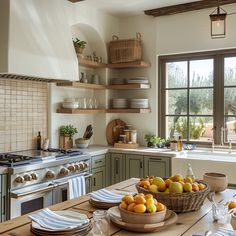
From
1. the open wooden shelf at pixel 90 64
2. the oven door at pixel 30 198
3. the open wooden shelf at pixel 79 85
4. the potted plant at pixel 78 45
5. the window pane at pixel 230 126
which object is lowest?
the oven door at pixel 30 198

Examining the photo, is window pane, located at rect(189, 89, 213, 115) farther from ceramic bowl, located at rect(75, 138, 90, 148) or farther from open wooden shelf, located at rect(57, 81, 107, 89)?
ceramic bowl, located at rect(75, 138, 90, 148)

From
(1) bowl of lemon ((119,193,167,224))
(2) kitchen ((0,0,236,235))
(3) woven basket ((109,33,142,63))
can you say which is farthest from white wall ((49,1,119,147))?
(1) bowl of lemon ((119,193,167,224))

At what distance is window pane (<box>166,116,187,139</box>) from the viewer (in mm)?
4617

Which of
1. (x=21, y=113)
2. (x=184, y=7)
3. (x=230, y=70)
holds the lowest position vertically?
(x=21, y=113)

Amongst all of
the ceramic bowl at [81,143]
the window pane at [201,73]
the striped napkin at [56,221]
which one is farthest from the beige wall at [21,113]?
the striped napkin at [56,221]

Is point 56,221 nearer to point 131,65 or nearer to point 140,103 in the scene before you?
point 140,103

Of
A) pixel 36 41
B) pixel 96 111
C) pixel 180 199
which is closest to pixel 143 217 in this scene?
pixel 180 199

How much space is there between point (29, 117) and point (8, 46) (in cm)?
108

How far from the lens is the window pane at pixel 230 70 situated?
4250mm

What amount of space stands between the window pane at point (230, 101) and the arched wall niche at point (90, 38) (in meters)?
1.76

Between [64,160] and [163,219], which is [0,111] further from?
[163,219]

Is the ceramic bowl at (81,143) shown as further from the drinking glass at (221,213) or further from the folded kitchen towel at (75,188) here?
the drinking glass at (221,213)

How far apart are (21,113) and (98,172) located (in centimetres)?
120

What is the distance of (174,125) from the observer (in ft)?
15.4
